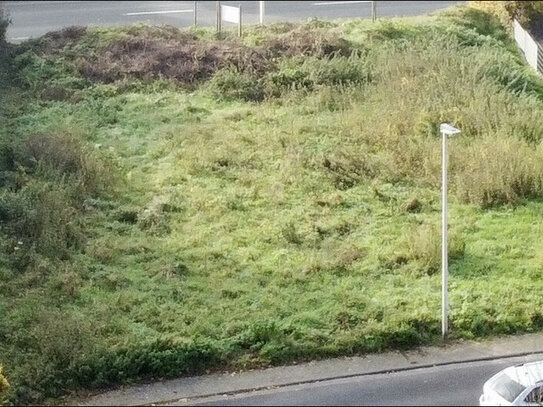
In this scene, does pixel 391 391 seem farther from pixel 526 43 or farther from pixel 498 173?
pixel 526 43

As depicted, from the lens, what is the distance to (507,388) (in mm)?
14359

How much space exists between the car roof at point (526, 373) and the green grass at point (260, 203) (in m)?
2.27

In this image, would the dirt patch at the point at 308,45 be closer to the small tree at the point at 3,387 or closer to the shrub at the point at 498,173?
the shrub at the point at 498,173

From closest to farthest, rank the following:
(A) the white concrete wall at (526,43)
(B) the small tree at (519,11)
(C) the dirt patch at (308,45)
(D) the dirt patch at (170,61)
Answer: (D) the dirt patch at (170,61) < (C) the dirt patch at (308,45) < (A) the white concrete wall at (526,43) < (B) the small tree at (519,11)

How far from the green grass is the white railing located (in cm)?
46

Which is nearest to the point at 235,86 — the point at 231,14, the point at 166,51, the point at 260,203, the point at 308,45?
the point at 166,51

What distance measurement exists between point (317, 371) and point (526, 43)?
18.0 m

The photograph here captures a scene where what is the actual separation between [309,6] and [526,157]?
46.9 feet

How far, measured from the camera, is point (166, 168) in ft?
75.4

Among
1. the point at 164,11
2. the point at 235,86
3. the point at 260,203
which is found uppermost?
the point at 164,11

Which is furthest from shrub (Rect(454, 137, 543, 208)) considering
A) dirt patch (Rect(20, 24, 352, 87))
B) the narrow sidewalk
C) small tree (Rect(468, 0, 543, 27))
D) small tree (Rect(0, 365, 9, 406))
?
small tree (Rect(0, 365, 9, 406))

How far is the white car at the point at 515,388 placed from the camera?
14.1 m

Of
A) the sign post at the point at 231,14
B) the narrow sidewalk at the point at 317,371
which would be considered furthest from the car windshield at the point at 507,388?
the sign post at the point at 231,14

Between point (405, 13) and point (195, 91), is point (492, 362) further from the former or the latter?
point (405, 13)
